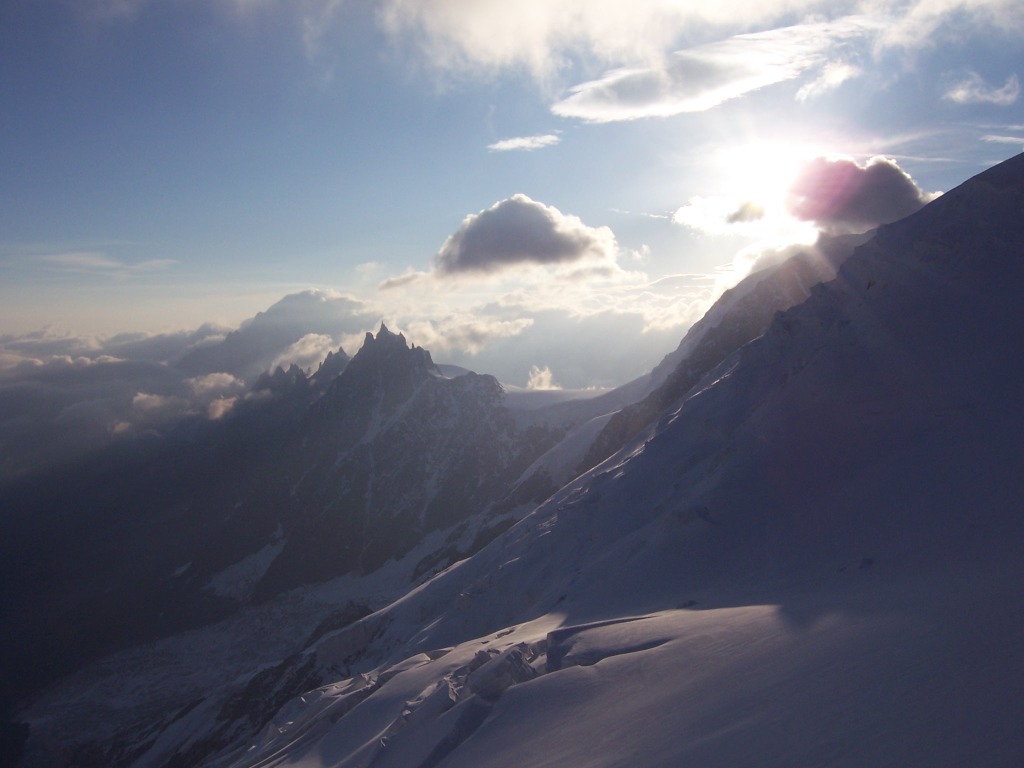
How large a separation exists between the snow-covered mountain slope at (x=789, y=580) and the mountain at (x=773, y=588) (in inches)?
6.3

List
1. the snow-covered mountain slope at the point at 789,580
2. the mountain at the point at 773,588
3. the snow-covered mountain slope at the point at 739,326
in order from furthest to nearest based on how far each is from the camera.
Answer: the snow-covered mountain slope at the point at 739,326, the mountain at the point at 773,588, the snow-covered mountain slope at the point at 789,580

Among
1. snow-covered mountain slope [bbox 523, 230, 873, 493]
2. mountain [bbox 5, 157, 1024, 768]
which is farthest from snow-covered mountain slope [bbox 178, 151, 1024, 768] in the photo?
snow-covered mountain slope [bbox 523, 230, 873, 493]

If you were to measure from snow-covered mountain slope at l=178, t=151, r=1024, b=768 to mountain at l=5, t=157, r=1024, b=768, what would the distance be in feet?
0.53

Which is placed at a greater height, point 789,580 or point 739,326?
point 739,326

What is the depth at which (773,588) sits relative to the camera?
3909 centimetres

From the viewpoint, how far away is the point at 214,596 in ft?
646

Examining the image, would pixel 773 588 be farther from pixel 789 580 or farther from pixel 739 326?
pixel 739 326

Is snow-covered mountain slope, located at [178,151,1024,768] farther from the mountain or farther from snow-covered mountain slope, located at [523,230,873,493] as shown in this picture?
snow-covered mountain slope, located at [523,230,873,493]

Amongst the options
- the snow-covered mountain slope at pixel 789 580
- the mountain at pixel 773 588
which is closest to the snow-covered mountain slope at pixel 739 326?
the mountain at pixel 773 588

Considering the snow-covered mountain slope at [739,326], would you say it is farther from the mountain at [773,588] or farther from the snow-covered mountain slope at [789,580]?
the snow-covered mountain slope at [789,580]

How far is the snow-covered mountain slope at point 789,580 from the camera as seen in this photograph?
20.6m

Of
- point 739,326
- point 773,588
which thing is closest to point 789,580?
point 773,588

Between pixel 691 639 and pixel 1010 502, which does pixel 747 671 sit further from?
pixel 1010 502

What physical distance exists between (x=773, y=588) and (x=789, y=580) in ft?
3.85
